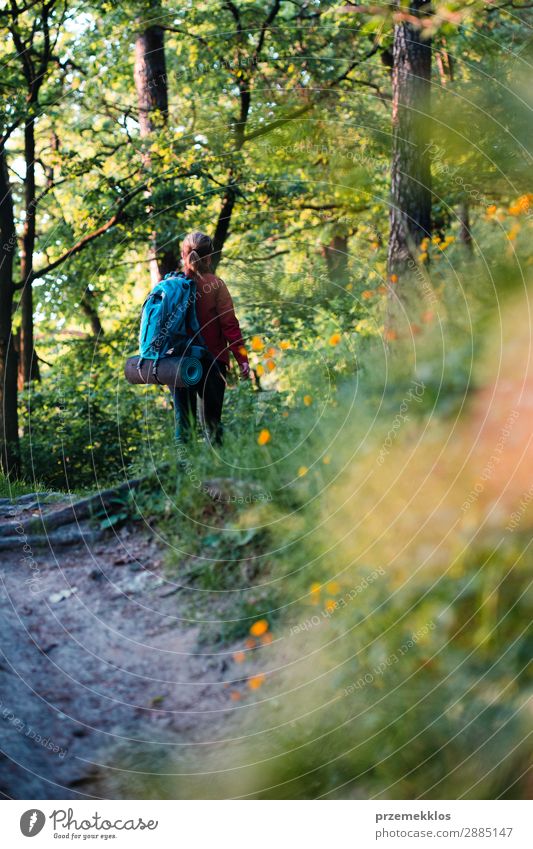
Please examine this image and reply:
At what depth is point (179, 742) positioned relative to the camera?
334 centimetres

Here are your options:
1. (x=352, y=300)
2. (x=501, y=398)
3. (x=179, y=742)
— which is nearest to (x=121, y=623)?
(x=179, y=742)

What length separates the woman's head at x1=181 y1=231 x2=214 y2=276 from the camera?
5512mm

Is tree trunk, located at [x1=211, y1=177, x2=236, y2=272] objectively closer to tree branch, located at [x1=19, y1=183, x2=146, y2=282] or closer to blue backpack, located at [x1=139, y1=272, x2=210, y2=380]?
tree branch, located at [x1=19, y1=183, x2=146, y2=282]

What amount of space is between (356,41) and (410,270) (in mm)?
6198

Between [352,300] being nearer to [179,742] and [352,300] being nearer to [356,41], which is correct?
[356,41]

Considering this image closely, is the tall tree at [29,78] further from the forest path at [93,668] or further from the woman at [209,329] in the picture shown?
the forest path at [93,668]

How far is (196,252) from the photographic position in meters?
5.54

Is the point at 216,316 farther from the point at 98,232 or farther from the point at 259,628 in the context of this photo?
the point at 98,232

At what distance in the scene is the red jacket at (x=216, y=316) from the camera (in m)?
5.61
